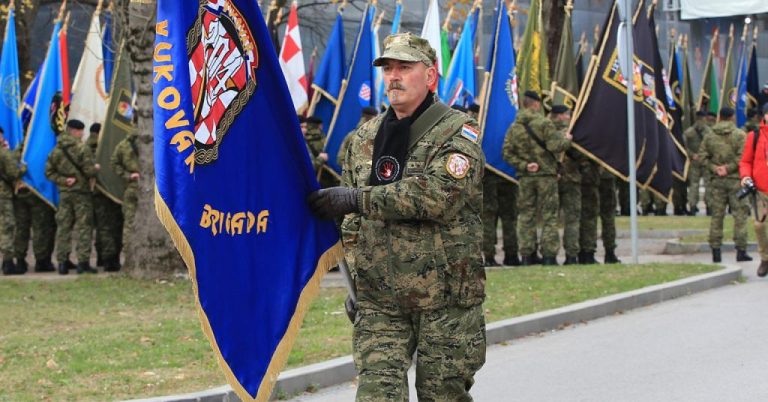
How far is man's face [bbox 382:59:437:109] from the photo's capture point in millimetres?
5395

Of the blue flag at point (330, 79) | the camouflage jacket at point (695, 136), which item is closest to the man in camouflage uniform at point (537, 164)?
the blue flag at point (330, 79)

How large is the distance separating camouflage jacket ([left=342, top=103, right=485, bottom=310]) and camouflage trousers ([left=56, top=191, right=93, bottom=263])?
37.5 feet

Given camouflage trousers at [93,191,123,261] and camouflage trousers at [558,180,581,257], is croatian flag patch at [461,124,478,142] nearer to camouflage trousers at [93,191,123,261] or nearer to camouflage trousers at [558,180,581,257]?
camouflage trousers at [558,180,581,257]

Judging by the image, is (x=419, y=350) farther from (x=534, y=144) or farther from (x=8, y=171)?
(x=8, y=171)

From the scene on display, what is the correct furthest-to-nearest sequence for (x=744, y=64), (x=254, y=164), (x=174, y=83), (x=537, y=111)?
(x=744, y=64) → (x=537, y=111) → (x=254, y=164) → (x=174, y=83)

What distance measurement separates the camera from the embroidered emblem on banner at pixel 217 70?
5305 millimetres

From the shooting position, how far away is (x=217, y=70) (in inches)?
213

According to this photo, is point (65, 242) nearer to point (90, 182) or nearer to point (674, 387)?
point (90, 182)

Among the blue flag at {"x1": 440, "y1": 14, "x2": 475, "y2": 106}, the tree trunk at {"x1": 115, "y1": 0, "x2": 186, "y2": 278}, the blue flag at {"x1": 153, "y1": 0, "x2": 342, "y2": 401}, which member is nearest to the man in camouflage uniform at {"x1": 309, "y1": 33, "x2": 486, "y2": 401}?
the blue flag at {"x1": 153, "y1": 0, "x2": 342, "y2": 401}

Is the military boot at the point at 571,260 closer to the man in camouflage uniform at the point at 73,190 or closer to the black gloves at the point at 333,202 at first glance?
the man in camouflage uniform at the point at 73,190

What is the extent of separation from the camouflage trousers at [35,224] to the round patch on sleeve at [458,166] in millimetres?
12786

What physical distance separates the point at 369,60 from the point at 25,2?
6.83 m

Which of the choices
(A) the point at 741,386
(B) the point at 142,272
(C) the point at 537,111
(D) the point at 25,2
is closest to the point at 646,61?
(C) the point at 537,111

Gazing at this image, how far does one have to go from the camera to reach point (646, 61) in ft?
53.4
